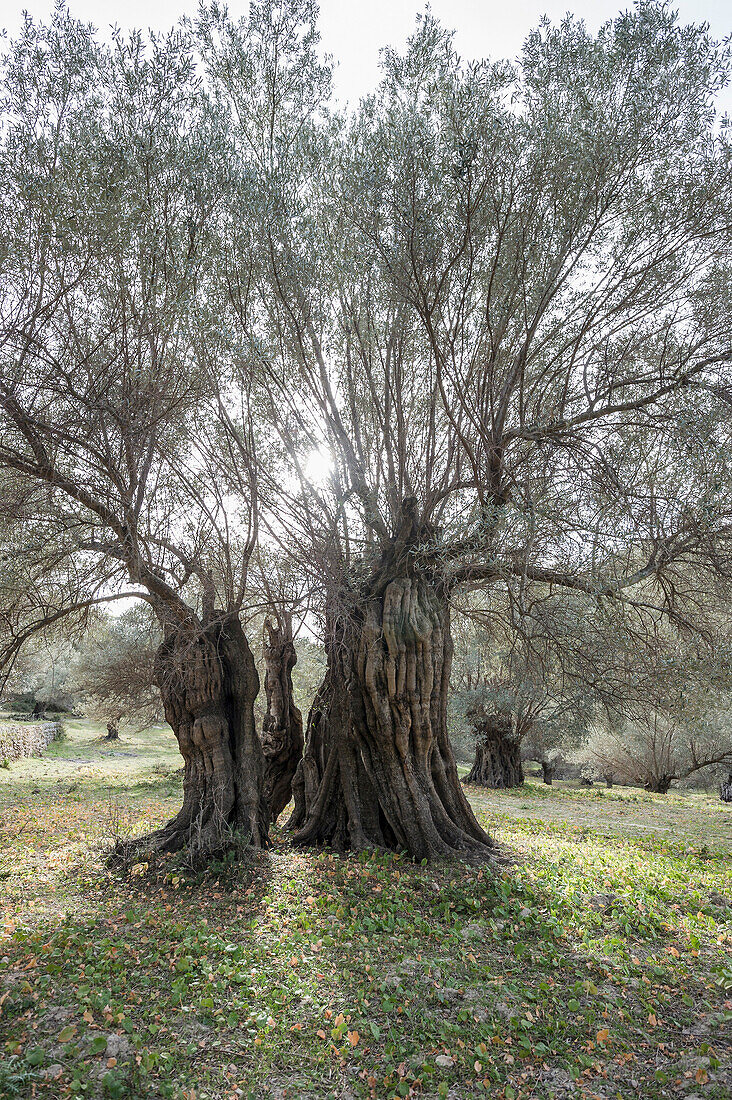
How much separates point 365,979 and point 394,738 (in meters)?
3.94

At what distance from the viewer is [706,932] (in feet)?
21.0

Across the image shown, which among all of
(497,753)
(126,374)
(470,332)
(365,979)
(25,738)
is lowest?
(365,979)

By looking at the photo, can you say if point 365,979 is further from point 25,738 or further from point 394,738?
point 25,738

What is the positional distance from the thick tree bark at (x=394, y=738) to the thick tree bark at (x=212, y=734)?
4.72 feet

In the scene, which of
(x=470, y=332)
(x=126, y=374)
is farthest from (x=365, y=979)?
(x=470, y=332)

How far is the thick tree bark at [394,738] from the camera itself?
9070 millimetres

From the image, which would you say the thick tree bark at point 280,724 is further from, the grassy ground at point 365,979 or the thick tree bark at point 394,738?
the grassy ground at point 365,979

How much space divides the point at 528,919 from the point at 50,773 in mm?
20852

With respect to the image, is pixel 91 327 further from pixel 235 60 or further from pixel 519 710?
pixel 519 710

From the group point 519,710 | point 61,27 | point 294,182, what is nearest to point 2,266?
point 61,27

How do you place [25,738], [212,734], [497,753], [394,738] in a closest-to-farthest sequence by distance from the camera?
1. [212,734]
2. [394,738]
3. [25,738]
4. [497,753]

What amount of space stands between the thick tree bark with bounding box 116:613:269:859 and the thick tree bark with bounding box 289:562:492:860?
1438 millimetres

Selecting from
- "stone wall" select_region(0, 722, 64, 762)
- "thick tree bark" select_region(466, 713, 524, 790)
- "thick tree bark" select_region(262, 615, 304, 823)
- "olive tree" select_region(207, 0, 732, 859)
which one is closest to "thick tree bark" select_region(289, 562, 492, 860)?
"olive tree" select_region(207, 0, 732, 859)

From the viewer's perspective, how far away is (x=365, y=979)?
5.48m
